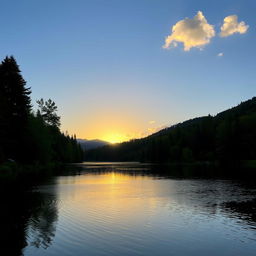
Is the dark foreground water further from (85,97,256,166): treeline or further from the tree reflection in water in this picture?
(85,97,256,166): treeline

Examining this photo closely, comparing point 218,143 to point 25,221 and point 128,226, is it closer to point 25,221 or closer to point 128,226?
point 128,226

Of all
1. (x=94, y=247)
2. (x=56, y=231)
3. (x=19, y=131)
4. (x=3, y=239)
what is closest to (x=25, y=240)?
(x=3, y=239)

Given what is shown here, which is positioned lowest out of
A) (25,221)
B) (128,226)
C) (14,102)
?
(128,226)

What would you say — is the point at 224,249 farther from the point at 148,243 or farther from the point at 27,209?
the point at 27,209

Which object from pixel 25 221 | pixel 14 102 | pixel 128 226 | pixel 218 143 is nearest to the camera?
pixel 128 226

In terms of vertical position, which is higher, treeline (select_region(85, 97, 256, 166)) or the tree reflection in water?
treeline (select_region(85, 97, 256, 166))

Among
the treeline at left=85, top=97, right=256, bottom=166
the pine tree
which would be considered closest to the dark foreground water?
the pine tree

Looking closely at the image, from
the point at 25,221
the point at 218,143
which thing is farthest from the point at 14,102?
the point at 218,143

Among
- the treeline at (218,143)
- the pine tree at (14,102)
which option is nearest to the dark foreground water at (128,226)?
the pine tree at (14,102)

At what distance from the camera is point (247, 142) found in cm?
12188

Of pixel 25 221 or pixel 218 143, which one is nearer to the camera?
pixel 25 221

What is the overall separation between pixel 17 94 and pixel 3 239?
5566 centimetres

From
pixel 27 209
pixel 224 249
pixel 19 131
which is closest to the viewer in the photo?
pixel 224 249

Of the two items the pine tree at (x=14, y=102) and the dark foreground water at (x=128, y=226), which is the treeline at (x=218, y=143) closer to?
the pine tree at (x=14, y=102)
